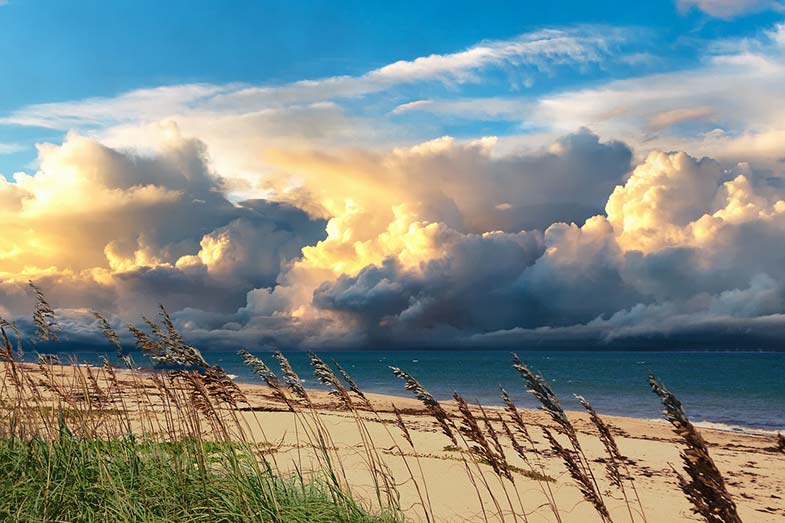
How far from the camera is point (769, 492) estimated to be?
20000 millimetres

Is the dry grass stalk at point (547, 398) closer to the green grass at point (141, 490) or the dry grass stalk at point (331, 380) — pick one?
the dry grass stalk at point (331, 380)

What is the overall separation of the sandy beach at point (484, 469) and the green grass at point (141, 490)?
0.55 m

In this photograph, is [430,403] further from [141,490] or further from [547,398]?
[141,490]

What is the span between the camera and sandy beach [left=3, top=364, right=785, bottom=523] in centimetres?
909

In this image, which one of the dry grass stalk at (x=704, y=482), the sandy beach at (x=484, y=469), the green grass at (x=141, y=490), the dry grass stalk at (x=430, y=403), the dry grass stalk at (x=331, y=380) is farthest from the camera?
the sandy beach at (x=484, y=469)

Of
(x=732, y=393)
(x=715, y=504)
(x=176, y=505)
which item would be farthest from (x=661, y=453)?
(x=732, y=393)

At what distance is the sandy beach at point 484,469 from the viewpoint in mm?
9086

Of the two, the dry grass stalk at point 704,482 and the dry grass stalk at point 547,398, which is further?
the dry grass stalk at point 547,398

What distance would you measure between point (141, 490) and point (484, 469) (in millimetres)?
10151

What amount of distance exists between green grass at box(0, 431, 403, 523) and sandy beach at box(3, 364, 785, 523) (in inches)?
21.8

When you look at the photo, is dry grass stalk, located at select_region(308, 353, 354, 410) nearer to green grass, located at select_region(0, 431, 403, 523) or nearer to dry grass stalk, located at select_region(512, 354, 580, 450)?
green grass, located at select_region(0, 431, 403, 523)

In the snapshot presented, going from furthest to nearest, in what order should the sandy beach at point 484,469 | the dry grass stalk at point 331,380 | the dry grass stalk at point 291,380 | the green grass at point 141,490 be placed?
the sandy beach at point 484,469, the green grass at point 141,490, the dry grass stalk at point 291,380, the dry grass stalk at point 331,380

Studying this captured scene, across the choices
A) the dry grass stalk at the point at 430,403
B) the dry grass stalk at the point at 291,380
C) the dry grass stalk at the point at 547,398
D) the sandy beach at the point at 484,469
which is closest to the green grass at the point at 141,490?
the sandy beach at the point at 484,469

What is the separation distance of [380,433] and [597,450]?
29.2ft
